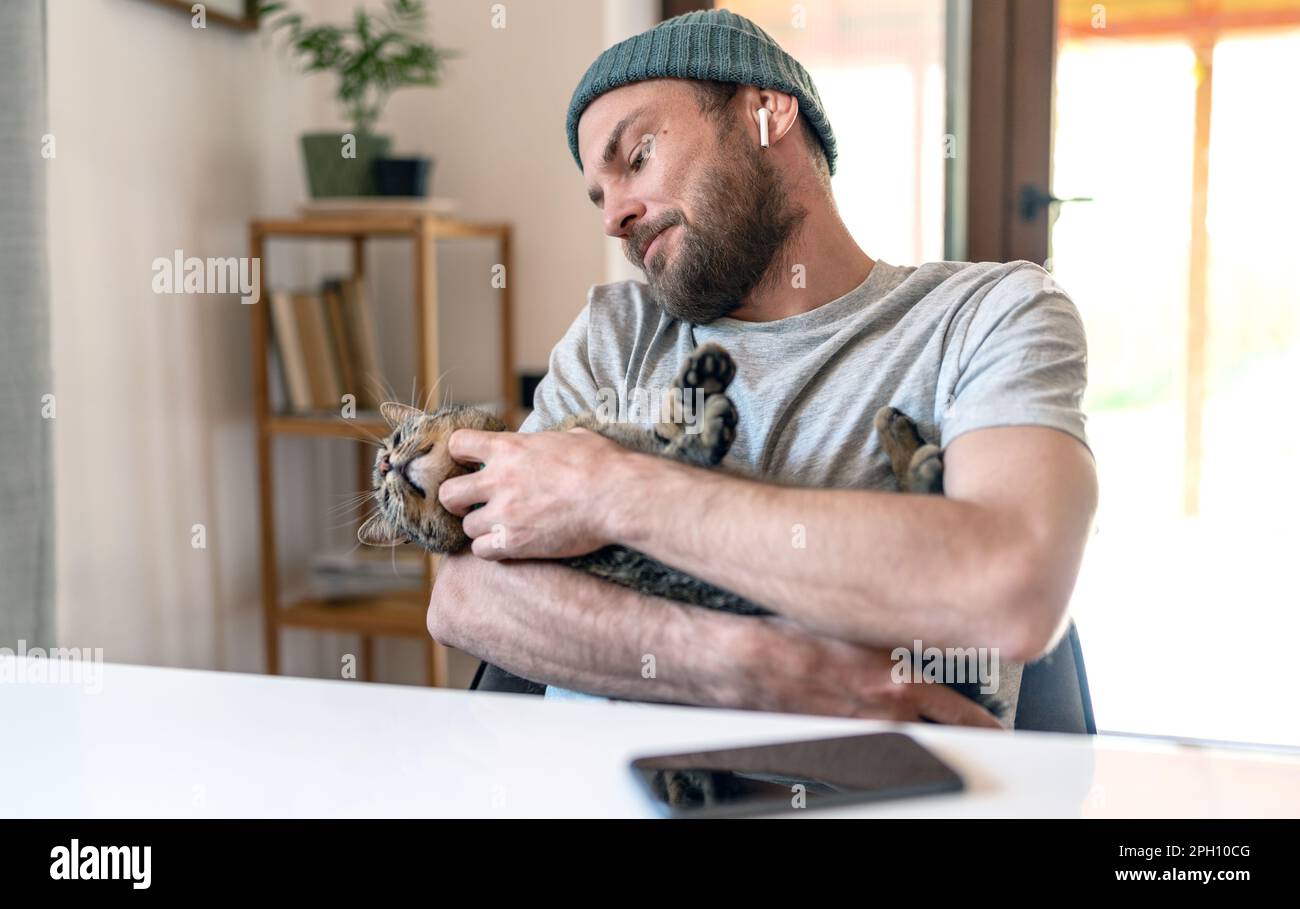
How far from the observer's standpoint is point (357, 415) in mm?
2408

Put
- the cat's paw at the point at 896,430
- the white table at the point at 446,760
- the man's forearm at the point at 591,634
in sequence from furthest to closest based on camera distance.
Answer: the cat's paw at the point at 896,430, the man's forearm at the point at 591,634, the white table at the point at 446,760

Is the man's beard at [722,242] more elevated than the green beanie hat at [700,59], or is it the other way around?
the green beanie hat at [700,59]

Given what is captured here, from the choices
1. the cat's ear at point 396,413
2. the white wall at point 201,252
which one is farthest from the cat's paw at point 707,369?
the white wall at point 201,252

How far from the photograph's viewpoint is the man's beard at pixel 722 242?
136 centimetres

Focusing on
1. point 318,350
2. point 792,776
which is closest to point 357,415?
point 318,350

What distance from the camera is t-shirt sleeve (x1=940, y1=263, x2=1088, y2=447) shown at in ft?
3.50

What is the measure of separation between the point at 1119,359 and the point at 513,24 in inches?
60.7

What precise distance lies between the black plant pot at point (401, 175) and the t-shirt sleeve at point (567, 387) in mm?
1031

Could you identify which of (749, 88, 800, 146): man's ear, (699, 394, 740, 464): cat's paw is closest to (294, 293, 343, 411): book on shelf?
(749, 88, 800, 146): man's ear

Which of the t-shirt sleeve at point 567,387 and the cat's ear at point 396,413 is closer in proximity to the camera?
the t-shirt sleeve at point 567,387

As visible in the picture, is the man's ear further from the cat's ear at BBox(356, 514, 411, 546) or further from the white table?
the white table

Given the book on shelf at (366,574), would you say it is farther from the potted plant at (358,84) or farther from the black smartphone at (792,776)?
the black smartphone at (792,776)

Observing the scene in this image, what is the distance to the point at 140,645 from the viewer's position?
222 centimetres

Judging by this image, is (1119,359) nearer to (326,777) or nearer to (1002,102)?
(1002,102)
